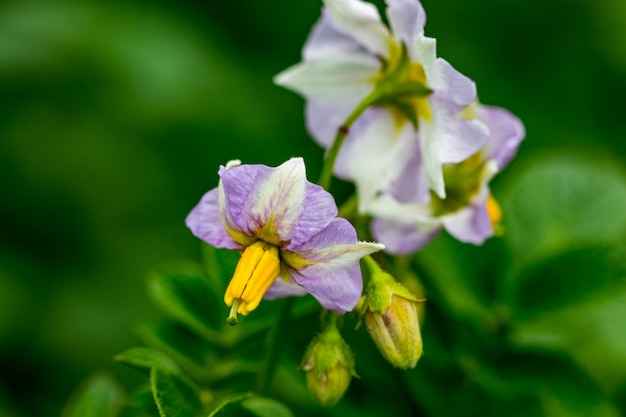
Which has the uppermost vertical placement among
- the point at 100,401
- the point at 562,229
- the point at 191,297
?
the point at 191,297

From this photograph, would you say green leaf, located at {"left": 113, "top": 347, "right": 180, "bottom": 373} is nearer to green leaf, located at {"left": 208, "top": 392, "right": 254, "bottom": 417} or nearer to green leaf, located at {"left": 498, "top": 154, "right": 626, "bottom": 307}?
green leaf, located at {"left": 208, "top": 392, "right": 254, "bottom": 417}

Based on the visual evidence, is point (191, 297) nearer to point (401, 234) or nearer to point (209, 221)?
point (209, 221)

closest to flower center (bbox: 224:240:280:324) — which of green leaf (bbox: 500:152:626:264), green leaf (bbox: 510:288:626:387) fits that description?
green leaf (bbox: 510:288:626:387)

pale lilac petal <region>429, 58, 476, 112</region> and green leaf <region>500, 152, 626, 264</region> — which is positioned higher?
pale lilac petal <region>429, 58, 476, 112</region>

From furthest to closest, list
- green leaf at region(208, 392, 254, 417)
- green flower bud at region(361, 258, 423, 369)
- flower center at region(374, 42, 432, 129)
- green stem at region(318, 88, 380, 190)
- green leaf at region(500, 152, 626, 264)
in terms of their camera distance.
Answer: green leaf at region(500, 152, 626, 264) < flower center at region(374, 42, 432, 129) < green stem at region(318, 88, 380, 190) < green flower bud at region(361, 258, 423, 369) < green leaf at region(208, 392, 254, 417)

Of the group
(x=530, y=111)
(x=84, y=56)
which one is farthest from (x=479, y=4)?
(x=84, y=56)

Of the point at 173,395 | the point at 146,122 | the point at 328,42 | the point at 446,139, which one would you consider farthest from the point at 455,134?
the point at 146,122
